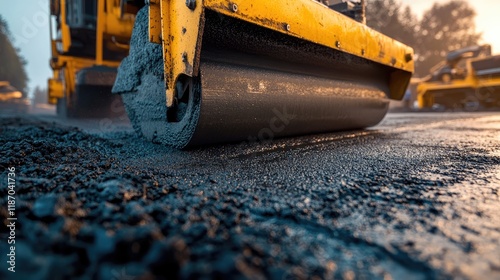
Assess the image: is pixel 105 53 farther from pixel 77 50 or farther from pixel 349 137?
pixel 349 137

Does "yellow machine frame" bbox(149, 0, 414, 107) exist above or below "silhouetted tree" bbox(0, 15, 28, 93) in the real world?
below

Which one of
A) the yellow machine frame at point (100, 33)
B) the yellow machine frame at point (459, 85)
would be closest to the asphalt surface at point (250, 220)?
the yellow machine frame at point (100, 33)

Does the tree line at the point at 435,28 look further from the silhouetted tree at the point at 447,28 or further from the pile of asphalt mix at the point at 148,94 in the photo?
the pile of asphalt mix at the point at 148,94

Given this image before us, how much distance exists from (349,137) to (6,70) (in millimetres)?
32856

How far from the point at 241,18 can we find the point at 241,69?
0.33 m

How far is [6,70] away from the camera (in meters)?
25.2

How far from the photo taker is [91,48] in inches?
205

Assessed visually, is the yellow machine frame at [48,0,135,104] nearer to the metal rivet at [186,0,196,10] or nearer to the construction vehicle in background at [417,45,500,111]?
the metal rivet at [186,0,196,10]

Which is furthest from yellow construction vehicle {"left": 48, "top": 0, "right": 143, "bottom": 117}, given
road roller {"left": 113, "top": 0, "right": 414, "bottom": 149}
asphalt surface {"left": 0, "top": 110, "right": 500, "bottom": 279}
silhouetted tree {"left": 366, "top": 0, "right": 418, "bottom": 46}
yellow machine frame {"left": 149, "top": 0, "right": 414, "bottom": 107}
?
silhouetted tree {"left": 366, "top": 0, "right": 418, "bottom": 46}

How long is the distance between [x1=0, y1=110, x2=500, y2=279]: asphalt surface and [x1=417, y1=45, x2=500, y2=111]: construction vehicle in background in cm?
1133

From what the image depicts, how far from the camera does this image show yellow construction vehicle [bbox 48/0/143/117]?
4117 millimetres

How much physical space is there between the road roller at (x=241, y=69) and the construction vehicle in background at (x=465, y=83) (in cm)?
1032

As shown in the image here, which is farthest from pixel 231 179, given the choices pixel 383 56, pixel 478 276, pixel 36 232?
pixel 383 56

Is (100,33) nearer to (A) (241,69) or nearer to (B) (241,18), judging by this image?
(A) (241,69)
